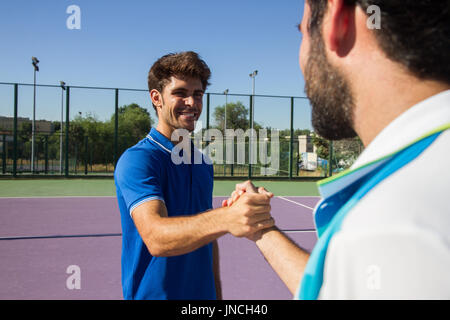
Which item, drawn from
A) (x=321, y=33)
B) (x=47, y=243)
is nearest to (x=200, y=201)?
(x=321, y=33)

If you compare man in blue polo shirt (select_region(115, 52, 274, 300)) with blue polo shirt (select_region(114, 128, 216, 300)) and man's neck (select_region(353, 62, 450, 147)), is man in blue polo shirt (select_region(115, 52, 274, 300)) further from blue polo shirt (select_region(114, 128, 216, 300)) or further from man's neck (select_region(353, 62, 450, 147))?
man's neck (select_region(353, 62, 450, 147))

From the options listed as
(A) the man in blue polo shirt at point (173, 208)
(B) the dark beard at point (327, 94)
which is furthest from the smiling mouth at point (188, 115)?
(B) the dark beard at point (327, 94)

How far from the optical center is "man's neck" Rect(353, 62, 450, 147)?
2.83ft

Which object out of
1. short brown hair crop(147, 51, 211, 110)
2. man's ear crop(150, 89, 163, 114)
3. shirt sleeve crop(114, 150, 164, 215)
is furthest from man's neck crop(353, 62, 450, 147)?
man's ear crop(150, 89, 163, 114)

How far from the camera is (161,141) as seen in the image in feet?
7.99

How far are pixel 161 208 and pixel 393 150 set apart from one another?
1.39 meters

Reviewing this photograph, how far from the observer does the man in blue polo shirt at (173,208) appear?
5.33 feet

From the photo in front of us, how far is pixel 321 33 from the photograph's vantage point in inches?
41.1

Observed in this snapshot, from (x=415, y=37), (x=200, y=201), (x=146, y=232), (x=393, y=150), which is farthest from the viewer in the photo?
(x=200, y=201)

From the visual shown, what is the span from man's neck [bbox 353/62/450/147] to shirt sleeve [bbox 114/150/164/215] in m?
1.25

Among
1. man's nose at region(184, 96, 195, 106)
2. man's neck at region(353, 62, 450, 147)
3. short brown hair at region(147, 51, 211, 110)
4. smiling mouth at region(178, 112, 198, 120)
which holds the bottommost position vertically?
man's neck at region(353, 62, 450, 147)

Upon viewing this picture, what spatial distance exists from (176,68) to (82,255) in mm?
4284

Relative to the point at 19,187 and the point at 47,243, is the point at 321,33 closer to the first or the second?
the point at 47,243

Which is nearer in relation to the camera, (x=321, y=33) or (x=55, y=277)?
(x=321, y=33)
